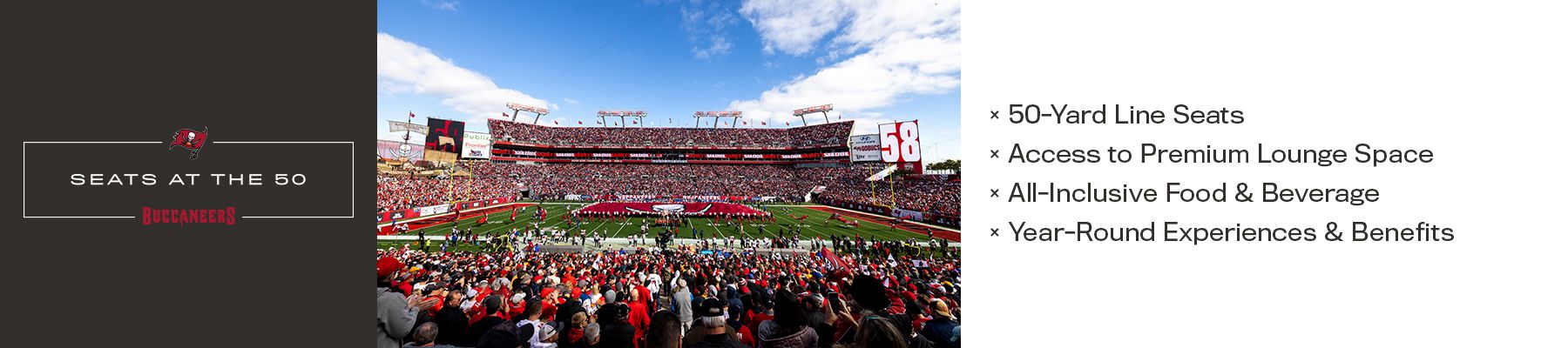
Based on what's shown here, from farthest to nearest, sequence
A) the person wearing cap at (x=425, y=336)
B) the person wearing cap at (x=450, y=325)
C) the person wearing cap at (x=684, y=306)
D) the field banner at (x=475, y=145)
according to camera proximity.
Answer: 1. the field banner at (x=475, y=145)
2. the person wearing cap at (x=684, y=306)
3. the person wearing cap at (x=450, y=325)
4. the person wearing cap at (x=425, y=336)

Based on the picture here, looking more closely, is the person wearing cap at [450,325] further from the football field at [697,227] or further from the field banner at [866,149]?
the field banner at [866,149]

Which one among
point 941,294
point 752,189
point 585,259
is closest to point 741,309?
point 941,294

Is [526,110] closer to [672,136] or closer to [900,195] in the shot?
[672,136]

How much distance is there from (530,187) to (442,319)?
46.7m

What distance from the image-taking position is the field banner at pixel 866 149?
150 feet

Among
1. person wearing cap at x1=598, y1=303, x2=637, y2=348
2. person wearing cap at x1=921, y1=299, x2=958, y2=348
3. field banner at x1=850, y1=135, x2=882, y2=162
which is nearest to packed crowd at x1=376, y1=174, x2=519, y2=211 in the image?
person wearing cap at x1=598, y1=303, x2=637, y2=348

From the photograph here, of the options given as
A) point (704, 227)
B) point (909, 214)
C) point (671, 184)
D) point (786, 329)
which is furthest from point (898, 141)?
point (671, 184)

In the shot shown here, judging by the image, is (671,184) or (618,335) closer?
(618,335)

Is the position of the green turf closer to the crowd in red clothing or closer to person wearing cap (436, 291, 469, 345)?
the crowd in red clothing

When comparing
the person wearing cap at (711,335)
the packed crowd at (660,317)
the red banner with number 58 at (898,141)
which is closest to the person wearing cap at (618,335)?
the packed crowd at (660,317)
